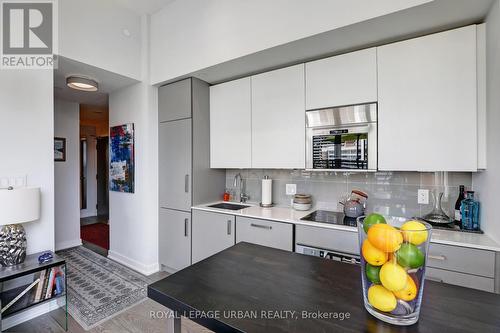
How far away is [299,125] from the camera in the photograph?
7.73ft

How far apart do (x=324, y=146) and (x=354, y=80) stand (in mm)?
621

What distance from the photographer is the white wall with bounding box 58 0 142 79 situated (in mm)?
2391

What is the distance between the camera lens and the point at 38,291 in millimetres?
2086

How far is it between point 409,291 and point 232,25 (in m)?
2.45

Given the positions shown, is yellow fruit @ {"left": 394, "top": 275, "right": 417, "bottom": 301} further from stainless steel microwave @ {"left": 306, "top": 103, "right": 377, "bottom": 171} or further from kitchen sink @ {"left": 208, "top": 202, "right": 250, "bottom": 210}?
kitchen sink @ {"left": 208, "top": 202, "right": 250, "bottom": 210}

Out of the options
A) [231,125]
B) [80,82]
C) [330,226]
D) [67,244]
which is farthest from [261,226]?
[67,244]

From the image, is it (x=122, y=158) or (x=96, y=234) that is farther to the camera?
(x=96, y=234)

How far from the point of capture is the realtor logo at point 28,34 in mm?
2125

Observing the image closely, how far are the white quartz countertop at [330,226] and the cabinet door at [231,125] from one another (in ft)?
1.82

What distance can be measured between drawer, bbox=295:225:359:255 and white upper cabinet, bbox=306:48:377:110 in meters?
1.12

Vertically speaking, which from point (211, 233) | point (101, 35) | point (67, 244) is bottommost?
point (67, 244)

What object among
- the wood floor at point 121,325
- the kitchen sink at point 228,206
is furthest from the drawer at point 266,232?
the wood floor at point 121,325

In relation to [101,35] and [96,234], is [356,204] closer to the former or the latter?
[101,35]

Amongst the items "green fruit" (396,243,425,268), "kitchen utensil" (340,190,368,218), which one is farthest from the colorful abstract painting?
"green fruit" (396,243,425,268)
